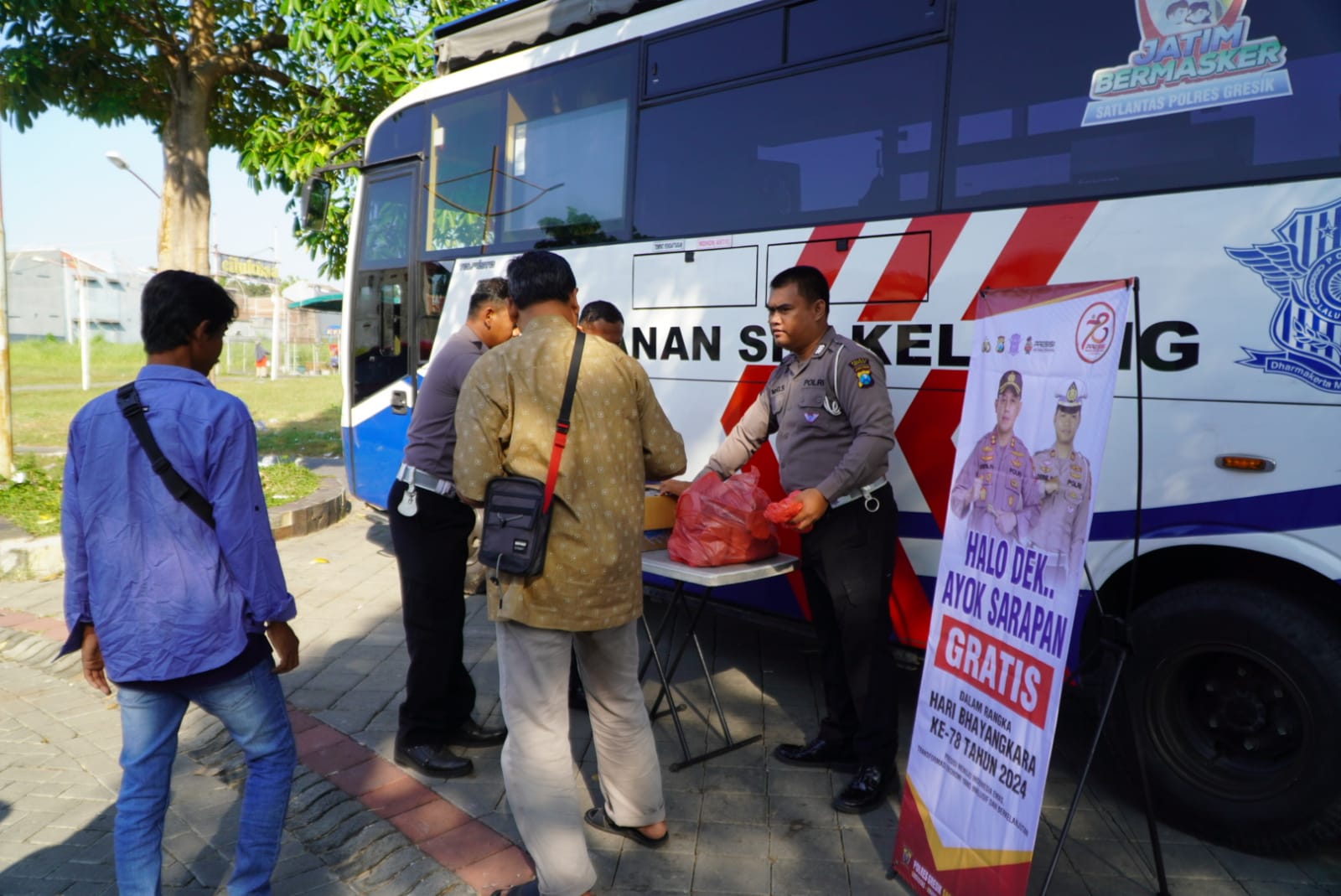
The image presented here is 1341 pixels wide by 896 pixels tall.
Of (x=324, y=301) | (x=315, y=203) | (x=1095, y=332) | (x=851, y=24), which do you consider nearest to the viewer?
(x=1095, y=332)

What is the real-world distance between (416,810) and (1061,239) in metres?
3.28

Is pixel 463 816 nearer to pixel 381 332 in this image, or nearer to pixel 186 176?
pixel 381 332

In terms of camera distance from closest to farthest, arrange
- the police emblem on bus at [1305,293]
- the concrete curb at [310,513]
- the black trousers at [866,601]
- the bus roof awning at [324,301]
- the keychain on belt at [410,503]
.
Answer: the police emblem on bus at [1305,293]
the black trousers at [866,601]
the keychain on belt at [410,503]
the concrete curb at [310,513]
the bus roof awning at [324,301]

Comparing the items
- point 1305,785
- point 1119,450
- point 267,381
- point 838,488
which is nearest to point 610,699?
point 838,488

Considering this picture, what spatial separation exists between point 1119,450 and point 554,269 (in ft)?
7.09

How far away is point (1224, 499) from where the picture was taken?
322cm

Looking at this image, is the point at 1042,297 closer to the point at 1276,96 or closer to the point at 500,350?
the point at 1276,96

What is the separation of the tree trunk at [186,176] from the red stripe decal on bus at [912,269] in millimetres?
8203

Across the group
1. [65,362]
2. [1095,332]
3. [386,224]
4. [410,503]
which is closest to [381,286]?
[386,224]

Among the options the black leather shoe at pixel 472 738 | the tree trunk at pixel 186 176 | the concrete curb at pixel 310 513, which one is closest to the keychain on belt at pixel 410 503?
the black leather shoe at pixel 472 738

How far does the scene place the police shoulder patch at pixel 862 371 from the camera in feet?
11.3

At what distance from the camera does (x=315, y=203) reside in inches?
292

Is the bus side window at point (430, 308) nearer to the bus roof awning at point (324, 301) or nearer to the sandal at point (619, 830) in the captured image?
the bus roof awning at point (324, 301)

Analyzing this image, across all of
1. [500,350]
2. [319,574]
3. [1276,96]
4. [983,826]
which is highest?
[1276,96]
